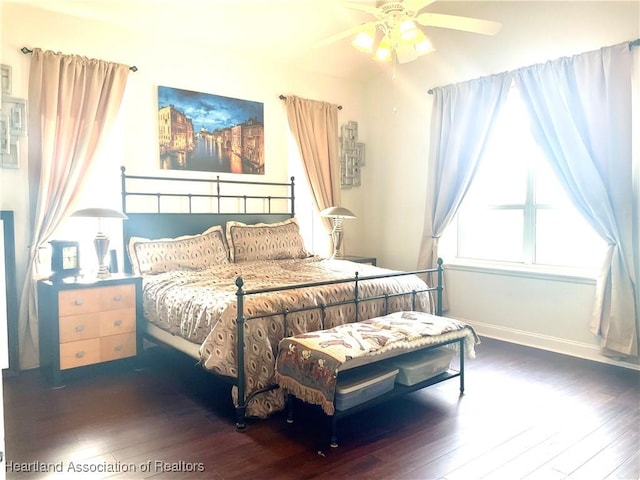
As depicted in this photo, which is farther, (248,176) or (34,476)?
(248,176)

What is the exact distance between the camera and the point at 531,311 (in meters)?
4.06

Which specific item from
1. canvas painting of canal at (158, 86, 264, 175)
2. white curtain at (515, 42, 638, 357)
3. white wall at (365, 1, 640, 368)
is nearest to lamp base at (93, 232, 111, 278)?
canvas painting of canal at (158, 86, 264, 175)

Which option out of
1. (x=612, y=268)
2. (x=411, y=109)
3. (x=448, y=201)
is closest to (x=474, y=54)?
(x=411, y=109)

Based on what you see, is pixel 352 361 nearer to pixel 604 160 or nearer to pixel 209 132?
pixel 604 160

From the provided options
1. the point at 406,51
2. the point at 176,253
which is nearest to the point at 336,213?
the point at 176,253

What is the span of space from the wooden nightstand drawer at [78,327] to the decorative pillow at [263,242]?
1.24 m

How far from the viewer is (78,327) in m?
3.20

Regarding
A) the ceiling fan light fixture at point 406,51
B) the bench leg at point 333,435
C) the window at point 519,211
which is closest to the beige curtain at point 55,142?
the ceiling fan light fixture at point 406,51

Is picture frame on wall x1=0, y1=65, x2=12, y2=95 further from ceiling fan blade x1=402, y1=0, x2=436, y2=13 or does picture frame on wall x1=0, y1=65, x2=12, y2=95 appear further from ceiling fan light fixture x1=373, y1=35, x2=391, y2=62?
ceiling fan blade x1=402, y1=0, x2=436, y2=13

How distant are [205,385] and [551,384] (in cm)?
232

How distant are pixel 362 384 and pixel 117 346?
193cm

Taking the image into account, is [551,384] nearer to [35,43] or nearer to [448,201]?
[448,201]

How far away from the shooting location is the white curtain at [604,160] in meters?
3.40

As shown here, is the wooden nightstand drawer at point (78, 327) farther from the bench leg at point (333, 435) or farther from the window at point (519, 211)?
the window at point (519, 211)
